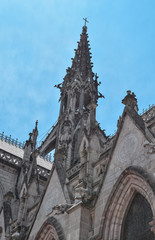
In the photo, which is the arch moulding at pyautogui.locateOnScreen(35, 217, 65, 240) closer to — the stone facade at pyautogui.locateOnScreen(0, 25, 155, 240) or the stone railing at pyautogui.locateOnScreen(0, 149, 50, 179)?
the stone facade at pyautogui.locateOnScreen(0, 25, 155, 240)

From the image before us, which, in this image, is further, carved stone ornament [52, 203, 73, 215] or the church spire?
the church spire

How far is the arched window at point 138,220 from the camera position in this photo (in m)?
9.91

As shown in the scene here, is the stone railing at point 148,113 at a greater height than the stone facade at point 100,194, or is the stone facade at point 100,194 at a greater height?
the stone railing at point 148,113

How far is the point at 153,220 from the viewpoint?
9055 millimetres

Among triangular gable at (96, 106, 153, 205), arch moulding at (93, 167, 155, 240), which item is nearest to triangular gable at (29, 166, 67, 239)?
triangular gable at (96, 106, 153, 205)

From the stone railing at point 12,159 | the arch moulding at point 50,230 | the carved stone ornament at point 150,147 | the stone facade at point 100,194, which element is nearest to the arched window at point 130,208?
the stone facade at point 100,194

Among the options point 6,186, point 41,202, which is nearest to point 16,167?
point 6,186

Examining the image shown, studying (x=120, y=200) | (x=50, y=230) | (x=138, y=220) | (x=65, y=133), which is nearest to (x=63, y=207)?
(x=50, y=230)

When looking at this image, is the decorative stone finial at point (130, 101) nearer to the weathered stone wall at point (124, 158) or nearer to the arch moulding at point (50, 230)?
the weathered stone wall at point (124, 158)

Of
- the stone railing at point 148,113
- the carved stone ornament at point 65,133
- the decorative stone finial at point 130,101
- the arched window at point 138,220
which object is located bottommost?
the arched window at point 138,220

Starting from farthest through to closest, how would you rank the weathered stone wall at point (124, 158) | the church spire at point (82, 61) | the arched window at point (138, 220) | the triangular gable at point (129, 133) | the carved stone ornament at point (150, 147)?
the church spire at point (82, 61) → the triangular gable at point (129, 133) → the weathered stone wall at point (124, 158) → the carved stone ornament at point (150, 147) → the arched window at point (138, 220)

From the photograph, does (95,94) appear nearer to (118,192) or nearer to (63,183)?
(63,183)

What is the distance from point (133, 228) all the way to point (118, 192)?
42.9 inches

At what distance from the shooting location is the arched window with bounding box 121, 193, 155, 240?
9906 millimetres
